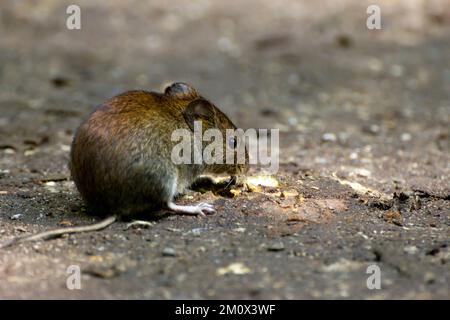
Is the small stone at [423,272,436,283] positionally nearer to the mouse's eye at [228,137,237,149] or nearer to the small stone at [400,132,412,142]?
the mouse's eye at [228,137,237,149]

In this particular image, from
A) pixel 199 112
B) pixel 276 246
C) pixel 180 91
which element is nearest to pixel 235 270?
pixel 276 246

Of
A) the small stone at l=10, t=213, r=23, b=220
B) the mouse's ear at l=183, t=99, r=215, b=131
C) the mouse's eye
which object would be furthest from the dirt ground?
the mouse's ear at l=183, t=99, r=215, b=131

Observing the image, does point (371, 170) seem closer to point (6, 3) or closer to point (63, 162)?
point (63, 162)

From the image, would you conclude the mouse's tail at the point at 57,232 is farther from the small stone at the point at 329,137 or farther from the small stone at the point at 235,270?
the small stone at the point at 329,137

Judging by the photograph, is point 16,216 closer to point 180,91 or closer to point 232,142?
point 180,91
